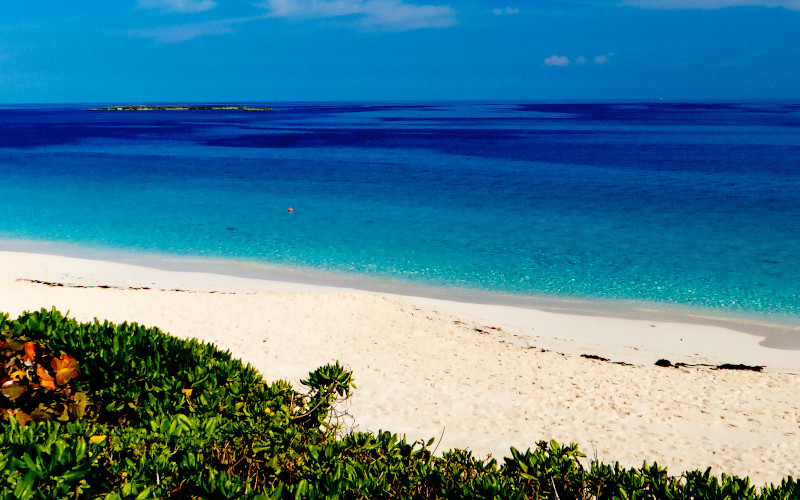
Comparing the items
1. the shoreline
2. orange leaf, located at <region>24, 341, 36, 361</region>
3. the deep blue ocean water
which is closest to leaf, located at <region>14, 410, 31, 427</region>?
orange leaf, located at <region>24, 341, 36, 361</region>

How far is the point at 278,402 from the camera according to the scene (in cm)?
569

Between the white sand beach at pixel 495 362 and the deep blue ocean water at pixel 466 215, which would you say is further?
the deep blue ocean water at pixel 466 215

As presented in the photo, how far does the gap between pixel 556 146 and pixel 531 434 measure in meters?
62.6

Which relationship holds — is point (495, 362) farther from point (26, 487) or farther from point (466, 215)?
point (466, 215)

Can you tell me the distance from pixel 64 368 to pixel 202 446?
238 centimetres

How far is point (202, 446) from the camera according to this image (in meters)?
4.61

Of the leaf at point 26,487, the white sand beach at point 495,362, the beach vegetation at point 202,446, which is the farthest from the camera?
the white sand beach at point 495,362

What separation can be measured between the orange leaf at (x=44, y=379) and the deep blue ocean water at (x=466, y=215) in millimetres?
14159

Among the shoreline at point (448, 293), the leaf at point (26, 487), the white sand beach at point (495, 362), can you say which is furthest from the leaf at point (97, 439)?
the shoreline at point (448, 293)

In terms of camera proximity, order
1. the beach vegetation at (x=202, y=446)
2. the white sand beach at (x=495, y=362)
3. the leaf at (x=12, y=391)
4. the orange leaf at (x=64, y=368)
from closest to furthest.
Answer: the beach vegetation at (x=202, y=446), the leaf at (x=12, y=391), the orange leaf at (x=64, y=368), the white sand beach at (x=495, y=362)

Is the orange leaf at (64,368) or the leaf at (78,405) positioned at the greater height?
the orange leaf at (64,368)

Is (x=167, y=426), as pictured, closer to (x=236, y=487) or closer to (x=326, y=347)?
(x=236, y=487)

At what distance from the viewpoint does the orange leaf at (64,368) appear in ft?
19.7

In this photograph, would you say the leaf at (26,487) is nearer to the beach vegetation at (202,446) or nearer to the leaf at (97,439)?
the beach vegetation at (202,446)
